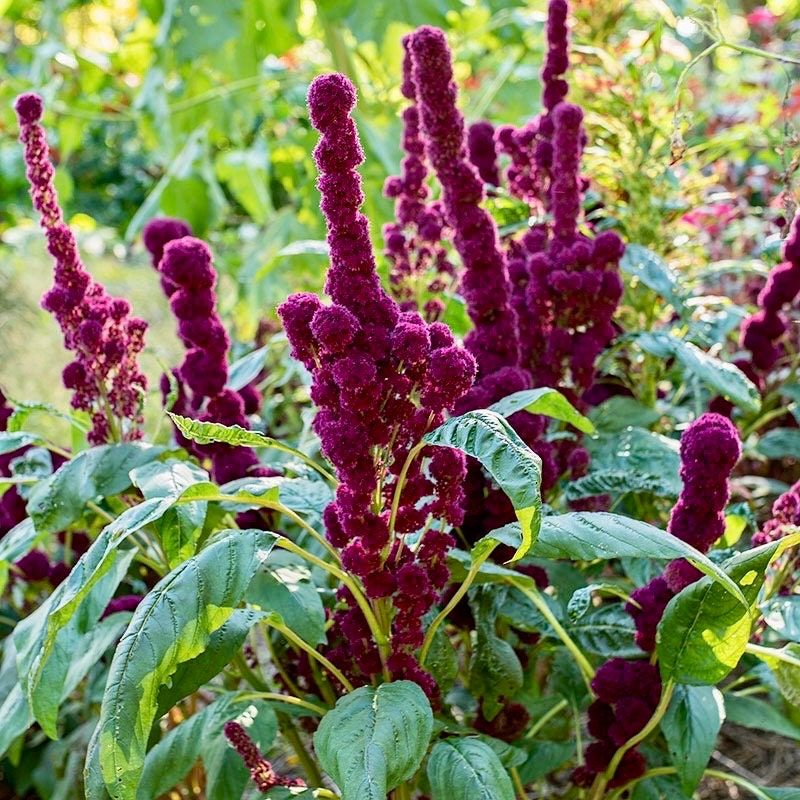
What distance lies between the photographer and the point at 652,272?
1250 millimetres

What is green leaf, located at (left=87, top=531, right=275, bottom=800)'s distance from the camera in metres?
0.76

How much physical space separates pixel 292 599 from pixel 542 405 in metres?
0.30

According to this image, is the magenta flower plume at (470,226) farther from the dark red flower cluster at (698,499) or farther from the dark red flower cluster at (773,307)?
the dark red flower cluster at (773,307)

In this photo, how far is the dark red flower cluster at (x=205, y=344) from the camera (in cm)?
104

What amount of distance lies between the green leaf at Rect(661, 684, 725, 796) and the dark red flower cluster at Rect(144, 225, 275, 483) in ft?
1.57

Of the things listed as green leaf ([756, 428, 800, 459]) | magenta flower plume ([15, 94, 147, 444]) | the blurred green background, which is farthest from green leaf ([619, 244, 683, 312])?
magenta flower plume ([15, 94, 147, 444])

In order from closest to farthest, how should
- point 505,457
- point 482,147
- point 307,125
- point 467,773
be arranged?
point 505,457, point 467,773, point 482,147, point 307,125

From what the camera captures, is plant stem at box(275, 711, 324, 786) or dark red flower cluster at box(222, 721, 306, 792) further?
plant stem at box(275, 711, 324, 786)

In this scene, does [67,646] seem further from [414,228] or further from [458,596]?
[414,228]

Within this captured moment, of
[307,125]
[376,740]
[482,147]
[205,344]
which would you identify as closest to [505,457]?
[376,740]

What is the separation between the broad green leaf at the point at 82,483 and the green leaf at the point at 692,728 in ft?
1.87

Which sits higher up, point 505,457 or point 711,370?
point 505,457

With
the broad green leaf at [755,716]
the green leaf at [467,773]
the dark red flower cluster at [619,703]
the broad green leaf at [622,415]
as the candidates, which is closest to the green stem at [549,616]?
the dark red flower cluster at [619,703]

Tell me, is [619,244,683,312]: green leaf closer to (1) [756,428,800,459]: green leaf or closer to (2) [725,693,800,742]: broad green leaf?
(1) [756,428,800,459]: green leaf
